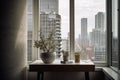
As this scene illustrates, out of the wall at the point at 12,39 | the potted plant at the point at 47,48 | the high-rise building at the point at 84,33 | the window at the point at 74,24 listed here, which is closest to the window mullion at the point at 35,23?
the window at the point at 74,24

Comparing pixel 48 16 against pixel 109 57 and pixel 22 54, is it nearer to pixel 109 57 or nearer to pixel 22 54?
pixel 22 54

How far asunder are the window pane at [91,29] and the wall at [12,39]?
1.06m

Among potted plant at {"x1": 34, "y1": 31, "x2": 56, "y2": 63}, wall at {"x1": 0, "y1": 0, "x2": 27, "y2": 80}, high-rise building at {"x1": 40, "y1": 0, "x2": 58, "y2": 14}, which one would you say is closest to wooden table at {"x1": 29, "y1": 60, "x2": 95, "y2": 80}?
potted plant at {"x1": 34, "y1": 31, "x2": 56, "y2": 63}

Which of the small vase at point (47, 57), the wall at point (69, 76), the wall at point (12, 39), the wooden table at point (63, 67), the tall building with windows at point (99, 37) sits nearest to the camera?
the wall at point (12, 39)

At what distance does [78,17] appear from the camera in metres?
3.24

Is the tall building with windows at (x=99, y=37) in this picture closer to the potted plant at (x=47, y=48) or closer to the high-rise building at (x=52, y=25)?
the high-rise building at (x=52, y=25)

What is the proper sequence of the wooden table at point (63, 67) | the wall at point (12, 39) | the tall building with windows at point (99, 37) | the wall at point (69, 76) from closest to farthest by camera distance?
the wall at point (12, 39) → the wooden table at point (63, 67) → the wall at point (69, 76) → the tall building with windows at point (99, 37)

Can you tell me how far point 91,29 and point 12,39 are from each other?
61.8 inches

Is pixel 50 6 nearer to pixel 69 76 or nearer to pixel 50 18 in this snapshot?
pixel 50 18

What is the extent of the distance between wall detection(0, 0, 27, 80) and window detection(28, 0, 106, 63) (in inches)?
17.5

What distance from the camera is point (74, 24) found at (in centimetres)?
323

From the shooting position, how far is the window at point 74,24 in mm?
3191

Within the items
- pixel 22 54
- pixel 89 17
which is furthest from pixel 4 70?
pixel 89 17

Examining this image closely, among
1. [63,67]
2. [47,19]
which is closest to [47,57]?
[63,67]
